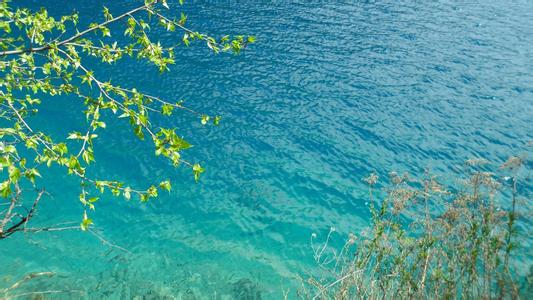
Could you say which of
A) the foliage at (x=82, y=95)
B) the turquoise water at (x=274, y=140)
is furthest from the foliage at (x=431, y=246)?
the foliage at (x=82, y=95)

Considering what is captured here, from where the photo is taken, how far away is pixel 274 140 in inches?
873

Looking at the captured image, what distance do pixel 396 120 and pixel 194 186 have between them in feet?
45.3

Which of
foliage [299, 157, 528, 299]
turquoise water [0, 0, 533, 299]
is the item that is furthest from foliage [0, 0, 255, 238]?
turquoise water [0, 0, 533, 299]

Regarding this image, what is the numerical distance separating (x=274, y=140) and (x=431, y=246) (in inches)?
542

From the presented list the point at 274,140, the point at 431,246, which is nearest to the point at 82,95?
the point at 431,246

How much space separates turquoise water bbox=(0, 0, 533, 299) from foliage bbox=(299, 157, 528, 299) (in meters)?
1.77

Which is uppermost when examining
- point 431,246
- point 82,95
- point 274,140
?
point 82,95

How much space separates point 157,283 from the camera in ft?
45.5

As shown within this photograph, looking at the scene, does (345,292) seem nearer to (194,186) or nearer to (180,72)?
(194,186)

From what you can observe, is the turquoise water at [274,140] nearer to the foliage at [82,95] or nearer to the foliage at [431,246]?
the foliage at [431,246]

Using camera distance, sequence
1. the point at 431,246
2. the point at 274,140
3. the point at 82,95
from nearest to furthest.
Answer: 1. the point at 82,95
2. the point at 431,246
3. the point at 274,140

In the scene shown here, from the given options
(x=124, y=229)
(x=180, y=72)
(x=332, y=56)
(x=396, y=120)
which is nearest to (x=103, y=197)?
(x=124, y=229)

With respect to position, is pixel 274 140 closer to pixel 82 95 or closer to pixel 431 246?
pixel 431 246

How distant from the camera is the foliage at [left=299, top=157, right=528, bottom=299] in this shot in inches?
286
